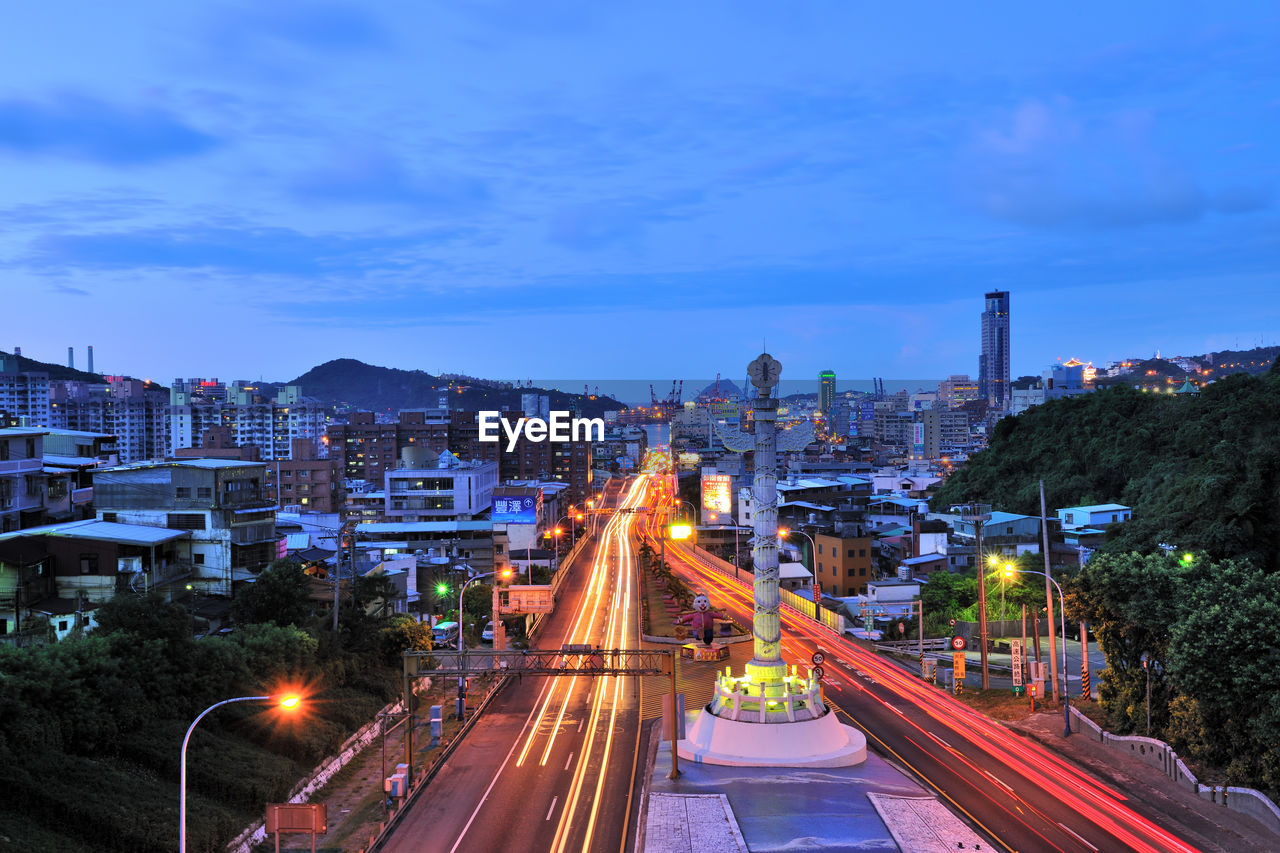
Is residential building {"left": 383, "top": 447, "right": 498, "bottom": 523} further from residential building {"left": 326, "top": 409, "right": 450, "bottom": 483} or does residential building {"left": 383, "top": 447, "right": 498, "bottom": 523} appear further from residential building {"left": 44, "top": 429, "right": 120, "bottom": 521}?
residential building {"left": 326, "top": 409, "right": 450, "bottom": 483}

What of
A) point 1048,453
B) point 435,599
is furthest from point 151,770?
point 1048,453

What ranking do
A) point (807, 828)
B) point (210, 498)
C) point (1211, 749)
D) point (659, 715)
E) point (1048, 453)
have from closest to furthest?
point (807, 828) → point (1211, 749) → point (659, 715) → point (210, 498) → point (1048, 453)

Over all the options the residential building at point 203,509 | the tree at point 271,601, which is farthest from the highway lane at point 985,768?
the residential building at point 203,509

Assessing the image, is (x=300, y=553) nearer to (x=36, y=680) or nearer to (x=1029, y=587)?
(x=36, y=680)

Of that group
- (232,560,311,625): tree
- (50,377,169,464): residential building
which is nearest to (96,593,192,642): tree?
(232,560,311,625): tree

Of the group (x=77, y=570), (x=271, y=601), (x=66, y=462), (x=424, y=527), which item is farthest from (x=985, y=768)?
(x=424, y=527)

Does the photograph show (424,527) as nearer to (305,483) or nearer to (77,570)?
(305,483)

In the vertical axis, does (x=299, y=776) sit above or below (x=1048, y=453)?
below
